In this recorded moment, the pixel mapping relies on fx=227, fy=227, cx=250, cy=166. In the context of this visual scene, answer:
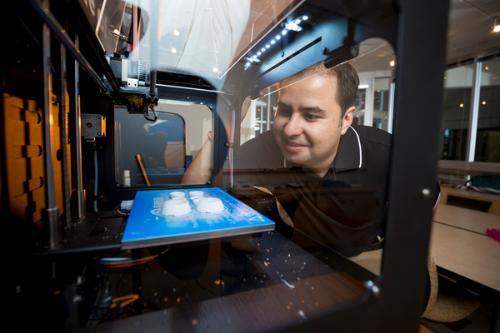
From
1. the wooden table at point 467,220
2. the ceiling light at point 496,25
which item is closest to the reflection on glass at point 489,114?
the ceiling light at point 496,25

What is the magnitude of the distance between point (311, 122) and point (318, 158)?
17cm

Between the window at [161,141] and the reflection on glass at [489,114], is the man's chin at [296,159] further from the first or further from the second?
the reflection on glass at [489,114]

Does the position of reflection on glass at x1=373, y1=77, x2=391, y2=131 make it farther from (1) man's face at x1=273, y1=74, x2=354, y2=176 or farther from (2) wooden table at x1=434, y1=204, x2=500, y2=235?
(2) wooden table at x1=434, y1=204, x2=500, y2=235

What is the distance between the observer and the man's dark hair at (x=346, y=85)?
2.81ft

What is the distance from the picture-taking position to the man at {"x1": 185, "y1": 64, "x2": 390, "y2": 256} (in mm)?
753

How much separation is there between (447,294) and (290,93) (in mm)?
1290

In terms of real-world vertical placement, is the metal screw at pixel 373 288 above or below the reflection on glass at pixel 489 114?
below

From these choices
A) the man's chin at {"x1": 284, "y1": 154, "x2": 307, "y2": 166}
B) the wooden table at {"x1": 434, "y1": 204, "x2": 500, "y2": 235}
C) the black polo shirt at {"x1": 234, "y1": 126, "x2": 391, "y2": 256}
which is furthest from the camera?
the wooden table at {"x1": 434, "y1": 204, "x2": 500, "y2": 235}

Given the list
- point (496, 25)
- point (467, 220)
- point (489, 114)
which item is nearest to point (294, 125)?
point (467, 220)

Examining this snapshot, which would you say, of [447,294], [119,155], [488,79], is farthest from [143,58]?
[488,79]

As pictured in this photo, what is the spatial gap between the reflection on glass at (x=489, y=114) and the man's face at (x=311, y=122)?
3.34 meters

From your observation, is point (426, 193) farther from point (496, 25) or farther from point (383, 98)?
point (496, 25)

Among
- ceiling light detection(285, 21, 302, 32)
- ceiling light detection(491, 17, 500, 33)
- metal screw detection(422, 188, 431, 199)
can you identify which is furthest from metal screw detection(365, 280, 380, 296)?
ceiling light detection(491, 17, 500, 33)

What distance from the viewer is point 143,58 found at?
70 centimetres
